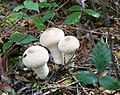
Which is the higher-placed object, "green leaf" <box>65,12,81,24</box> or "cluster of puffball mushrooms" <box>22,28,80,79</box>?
"green leaf" <box>65,12,81,24</box>

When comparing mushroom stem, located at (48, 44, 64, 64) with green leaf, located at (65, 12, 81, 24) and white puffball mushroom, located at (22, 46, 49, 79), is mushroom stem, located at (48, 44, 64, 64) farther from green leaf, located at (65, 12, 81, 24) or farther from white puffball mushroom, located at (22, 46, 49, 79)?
green leaf, located at (65, 12, 81, 24)

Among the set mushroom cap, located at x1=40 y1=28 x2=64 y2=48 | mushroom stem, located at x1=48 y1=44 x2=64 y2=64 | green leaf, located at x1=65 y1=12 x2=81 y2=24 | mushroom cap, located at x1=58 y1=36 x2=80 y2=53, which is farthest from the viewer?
mushroom stem, located at x1=48 y1=44 x2=64 y2=64

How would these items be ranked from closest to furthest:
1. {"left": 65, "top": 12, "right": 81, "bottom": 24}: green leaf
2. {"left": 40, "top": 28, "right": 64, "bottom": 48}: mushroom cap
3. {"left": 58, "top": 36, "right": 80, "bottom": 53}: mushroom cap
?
{"left": 65, "top": 12, "right": 81, "bottom": 24}: green leaf < {"left": 58, "top": 36, "right": 80, "bottom": 53}: mushroom cap < {"left": 40, "top": 28, "right": 64, "bottom": 48}: mushroom cap

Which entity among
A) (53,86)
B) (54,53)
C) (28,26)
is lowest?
(53,86)

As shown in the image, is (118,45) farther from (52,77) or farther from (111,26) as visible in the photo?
(52,77)

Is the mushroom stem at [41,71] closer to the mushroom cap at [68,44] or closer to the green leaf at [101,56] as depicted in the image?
the mushroom cap at [68,44]

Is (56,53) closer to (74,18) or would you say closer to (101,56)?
(74,18)

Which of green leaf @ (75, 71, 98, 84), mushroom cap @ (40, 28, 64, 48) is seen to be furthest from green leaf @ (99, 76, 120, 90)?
mushroom cap @ (40, 28, 64, 48)

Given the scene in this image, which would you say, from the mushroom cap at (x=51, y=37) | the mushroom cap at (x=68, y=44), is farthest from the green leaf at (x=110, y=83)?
the mushroom cap at (x=51, y=37)

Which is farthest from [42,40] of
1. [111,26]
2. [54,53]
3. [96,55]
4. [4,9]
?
[4,9]
